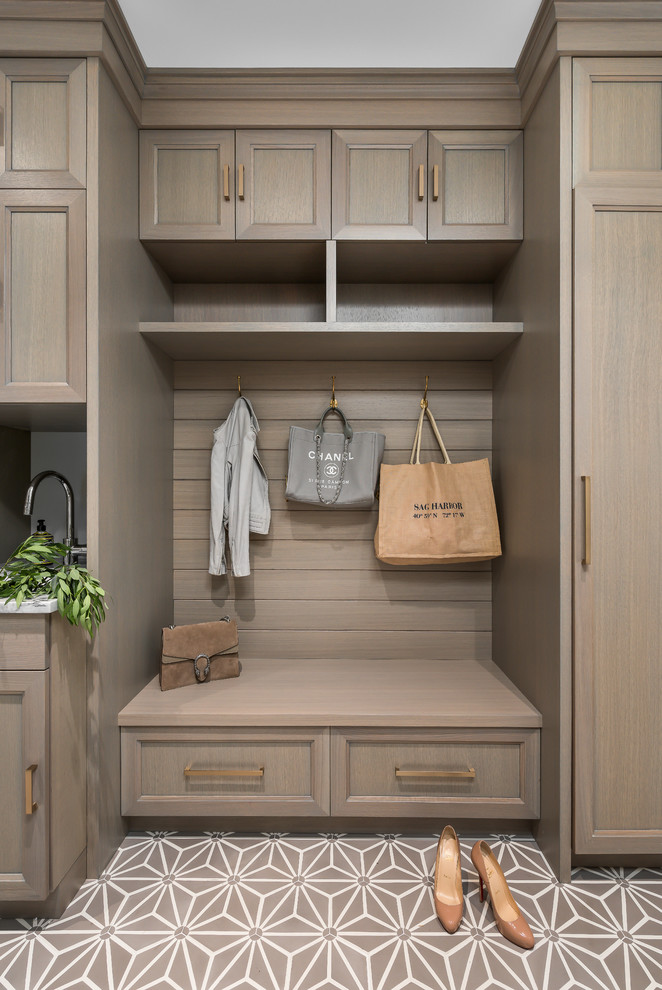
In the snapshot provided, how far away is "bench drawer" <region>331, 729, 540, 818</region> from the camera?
1.88m

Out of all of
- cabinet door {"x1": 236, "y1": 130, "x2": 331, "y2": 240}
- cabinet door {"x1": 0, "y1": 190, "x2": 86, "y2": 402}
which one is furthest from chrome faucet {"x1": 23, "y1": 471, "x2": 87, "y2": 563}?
cabinet door {"x1": 236, "y1": 130, "x2": 331, "y2": 240}

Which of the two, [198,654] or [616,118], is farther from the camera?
[198,654]

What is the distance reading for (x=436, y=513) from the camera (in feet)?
7.64

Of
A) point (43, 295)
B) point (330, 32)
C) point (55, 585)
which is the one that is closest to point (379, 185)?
point (330, 32)

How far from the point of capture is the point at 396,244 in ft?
6.84

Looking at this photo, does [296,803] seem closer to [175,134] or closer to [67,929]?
[67,929]

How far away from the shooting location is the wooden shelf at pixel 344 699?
1.87 meters

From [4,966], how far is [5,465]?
1.55m

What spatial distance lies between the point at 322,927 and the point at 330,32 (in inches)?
105

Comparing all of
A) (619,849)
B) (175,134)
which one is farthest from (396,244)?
(619,849)

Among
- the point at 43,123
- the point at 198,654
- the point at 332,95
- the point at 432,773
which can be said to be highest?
the point at 332,95

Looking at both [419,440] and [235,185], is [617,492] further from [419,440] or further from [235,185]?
[235,185]

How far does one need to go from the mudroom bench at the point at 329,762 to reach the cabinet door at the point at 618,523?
9.2 inches

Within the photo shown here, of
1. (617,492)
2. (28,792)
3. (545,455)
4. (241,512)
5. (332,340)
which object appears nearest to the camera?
(28,792)
